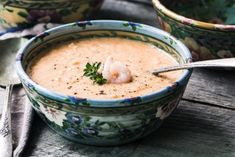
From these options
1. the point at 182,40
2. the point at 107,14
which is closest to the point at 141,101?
the point at 182,40

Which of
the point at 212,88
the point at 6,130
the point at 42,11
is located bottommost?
the point at 6,130

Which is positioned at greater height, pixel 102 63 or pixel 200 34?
pixel 200 34

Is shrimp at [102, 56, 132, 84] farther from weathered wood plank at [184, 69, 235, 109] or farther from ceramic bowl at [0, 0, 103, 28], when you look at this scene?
ceramic bowl at [0, 0, 103, 28]

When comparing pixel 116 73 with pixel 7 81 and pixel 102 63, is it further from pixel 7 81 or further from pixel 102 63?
pixel 7 81

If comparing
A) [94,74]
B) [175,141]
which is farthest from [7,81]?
[175,141]

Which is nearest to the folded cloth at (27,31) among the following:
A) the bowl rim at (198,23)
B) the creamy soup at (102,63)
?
the creamy soup at (102,63)

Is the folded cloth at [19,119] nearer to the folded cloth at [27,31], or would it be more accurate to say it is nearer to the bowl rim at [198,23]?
the folded cloth at [27,31]

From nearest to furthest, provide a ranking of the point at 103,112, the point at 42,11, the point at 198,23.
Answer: the point at 103,112
the point at 198,23
the point at 42,11
